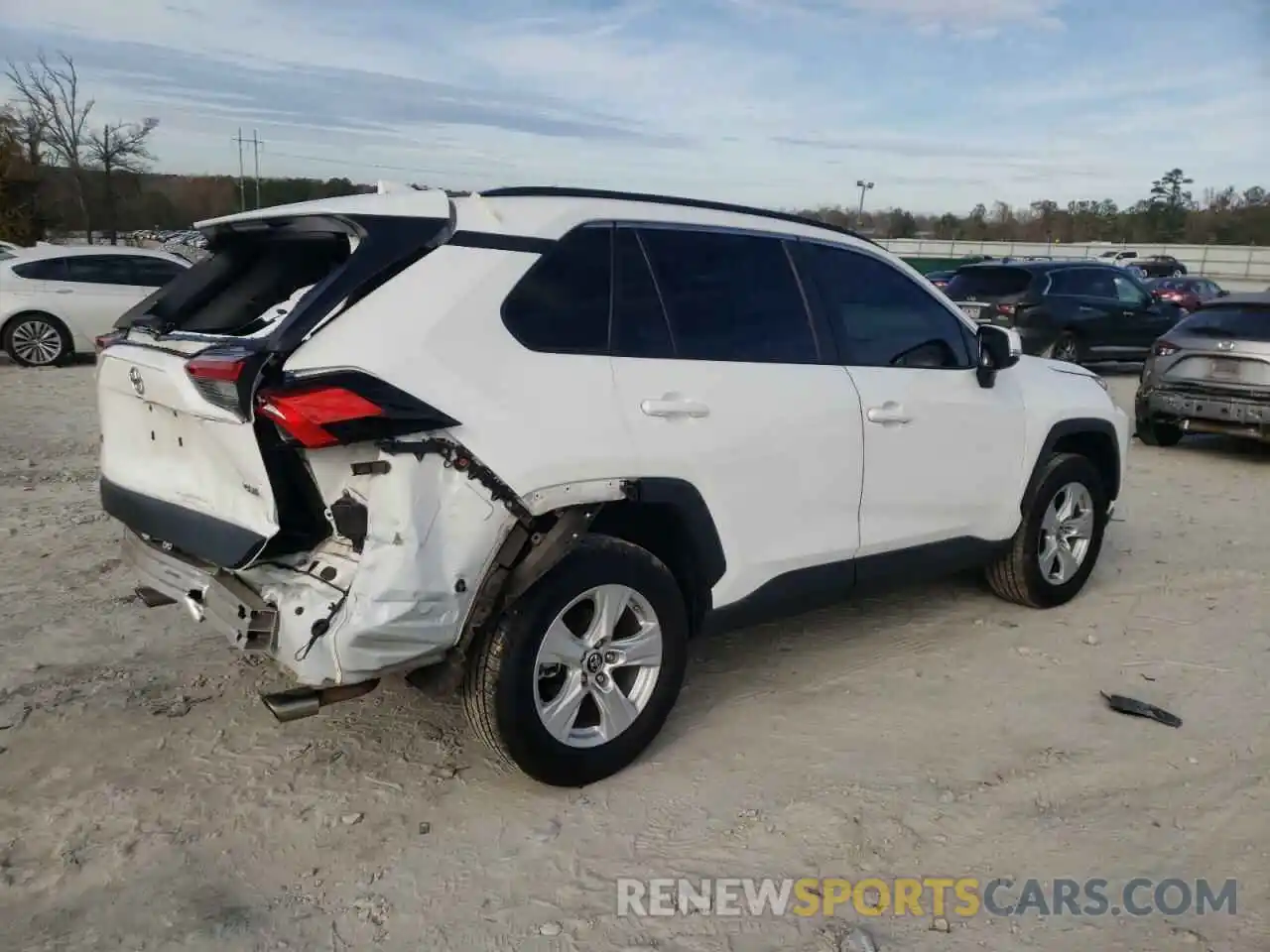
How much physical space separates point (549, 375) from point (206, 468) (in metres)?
1.11

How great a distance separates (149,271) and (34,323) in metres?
1.62

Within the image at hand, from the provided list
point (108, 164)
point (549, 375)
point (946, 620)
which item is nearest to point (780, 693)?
point (946, 620)

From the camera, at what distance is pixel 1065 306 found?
13.6 meters

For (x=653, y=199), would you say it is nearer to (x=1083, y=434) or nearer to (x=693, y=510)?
(x=693, y=510)

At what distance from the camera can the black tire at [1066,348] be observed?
536 inches

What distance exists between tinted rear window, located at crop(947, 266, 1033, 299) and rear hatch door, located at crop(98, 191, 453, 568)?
1148 cm

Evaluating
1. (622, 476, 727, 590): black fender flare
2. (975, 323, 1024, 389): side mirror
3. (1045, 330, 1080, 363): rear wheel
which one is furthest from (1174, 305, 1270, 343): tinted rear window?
(622, 476, 727, 590): black fender flare

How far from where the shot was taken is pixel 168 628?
468cm

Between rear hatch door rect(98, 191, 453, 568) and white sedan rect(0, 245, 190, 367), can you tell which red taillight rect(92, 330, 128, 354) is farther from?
white sedan rect(0, 245, 190, 367)

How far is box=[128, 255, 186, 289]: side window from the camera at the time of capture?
1402 cm

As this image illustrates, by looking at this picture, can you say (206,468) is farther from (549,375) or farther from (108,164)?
(108,164)

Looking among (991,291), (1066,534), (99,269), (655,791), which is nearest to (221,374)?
(655,791)

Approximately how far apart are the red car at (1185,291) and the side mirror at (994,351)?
18.9 metres

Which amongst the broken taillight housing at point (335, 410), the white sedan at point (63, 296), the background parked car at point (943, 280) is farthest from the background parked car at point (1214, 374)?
the white sedan at point (63, 296)
